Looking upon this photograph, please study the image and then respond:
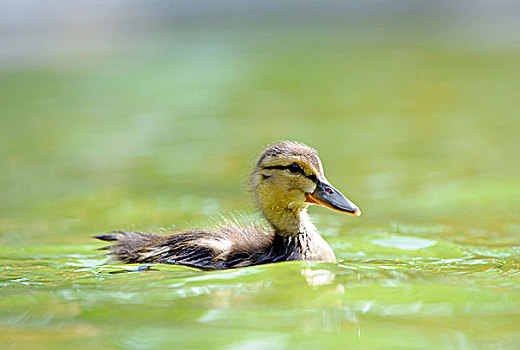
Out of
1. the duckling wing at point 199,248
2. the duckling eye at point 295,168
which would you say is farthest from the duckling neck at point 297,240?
the duckling eye at point 295,168

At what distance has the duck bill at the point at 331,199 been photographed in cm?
592

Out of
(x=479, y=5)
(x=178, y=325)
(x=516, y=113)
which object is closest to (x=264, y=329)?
(x=178, y=325)

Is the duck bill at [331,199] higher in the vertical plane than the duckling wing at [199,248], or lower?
higher

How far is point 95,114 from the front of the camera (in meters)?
15.5

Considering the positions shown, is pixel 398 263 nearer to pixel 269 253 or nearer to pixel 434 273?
pixel 434 273

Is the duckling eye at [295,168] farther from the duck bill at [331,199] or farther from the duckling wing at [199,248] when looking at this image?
the duckling wing at [199,248]

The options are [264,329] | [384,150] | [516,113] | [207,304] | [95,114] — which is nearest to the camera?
[264,329]

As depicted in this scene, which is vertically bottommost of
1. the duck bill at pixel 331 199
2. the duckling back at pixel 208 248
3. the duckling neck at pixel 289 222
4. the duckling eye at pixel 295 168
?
the duckling back at pixel 208 248

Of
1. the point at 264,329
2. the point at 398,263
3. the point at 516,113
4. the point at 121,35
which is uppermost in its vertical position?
the point at 121,35

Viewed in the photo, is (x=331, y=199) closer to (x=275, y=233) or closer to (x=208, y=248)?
(x=275, y=233)

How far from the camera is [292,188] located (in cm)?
604

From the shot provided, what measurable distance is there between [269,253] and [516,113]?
352 inches

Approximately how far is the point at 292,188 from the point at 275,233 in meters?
0.35

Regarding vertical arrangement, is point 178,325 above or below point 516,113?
below
